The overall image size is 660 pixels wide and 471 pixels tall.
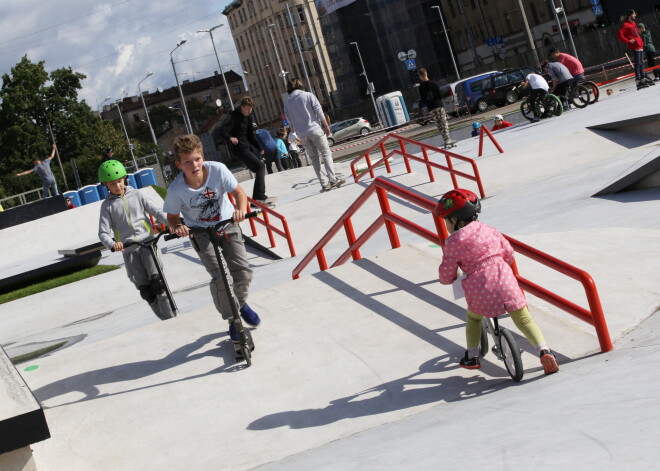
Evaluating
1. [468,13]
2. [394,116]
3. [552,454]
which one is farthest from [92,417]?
[468,13]

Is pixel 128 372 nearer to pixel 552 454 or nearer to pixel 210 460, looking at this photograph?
pixel 210 460

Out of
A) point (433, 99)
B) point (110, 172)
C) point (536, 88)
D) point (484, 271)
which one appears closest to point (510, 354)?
point (484, 271)

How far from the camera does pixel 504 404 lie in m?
4.93

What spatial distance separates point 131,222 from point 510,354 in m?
3.95

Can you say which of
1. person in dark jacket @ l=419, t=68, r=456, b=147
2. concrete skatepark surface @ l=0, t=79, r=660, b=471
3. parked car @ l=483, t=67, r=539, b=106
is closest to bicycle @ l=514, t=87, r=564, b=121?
person in dark jacket @ l=419, t=68, r=456, b=147

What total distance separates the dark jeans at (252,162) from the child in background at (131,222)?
677cm

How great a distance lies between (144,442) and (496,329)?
7.54 ft

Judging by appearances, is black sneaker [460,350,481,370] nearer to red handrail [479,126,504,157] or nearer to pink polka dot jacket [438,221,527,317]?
pink polka dot jacket [438,221,527,317]

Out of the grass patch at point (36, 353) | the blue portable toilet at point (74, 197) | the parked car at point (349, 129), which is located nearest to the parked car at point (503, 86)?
the parked car at point (349, 129)

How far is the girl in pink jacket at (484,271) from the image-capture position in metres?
5.40

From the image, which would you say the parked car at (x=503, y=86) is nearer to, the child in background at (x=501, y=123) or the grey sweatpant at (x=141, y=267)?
the child in background at (x=501, y=123)

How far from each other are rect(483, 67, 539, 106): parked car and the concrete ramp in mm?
38210

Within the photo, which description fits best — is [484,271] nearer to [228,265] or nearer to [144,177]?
[228,265]

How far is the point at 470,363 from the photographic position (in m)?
5.69
